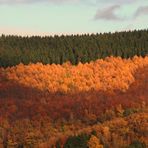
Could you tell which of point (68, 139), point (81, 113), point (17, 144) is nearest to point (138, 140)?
point (68, 139)

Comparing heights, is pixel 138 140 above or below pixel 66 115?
below

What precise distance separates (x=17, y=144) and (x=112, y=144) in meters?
37.9

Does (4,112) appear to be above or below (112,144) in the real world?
above


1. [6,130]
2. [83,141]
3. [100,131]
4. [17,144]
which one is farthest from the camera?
[6,130]

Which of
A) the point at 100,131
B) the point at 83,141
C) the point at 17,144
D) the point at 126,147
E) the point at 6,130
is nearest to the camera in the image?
the point at 126,147

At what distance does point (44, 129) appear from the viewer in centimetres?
18300

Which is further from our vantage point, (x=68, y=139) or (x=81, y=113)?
(x=81, y=113)

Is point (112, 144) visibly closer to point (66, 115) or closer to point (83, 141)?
point (83, 141)

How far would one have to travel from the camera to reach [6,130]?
179 meters

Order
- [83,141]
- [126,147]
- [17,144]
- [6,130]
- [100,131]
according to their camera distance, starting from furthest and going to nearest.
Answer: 1. [6,130]
2. [17,144]
3. [100,131]
4. [83,141]
5. [126,147]

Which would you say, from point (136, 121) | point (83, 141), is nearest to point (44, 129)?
point (136, 121)

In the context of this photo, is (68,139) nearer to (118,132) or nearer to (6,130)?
(118,132)

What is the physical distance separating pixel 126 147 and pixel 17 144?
45683 millimetres

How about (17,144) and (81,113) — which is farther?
(81,113)
